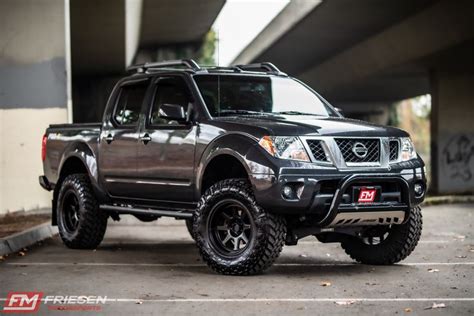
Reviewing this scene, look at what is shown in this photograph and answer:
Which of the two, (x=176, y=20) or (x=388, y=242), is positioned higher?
(x=176, y=20)

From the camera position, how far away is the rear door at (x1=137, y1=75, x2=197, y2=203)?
992 cm

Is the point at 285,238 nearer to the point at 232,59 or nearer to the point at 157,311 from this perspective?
the point at 157,311

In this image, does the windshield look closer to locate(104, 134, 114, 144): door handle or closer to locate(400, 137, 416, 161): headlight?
locate(400, 137, 416, 161): headlight

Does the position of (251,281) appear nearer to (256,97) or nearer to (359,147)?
(359,147)

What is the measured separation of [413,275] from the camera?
9.25 metres

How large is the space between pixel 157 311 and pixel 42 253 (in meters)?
4.52

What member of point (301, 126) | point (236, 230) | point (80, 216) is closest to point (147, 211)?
point (80, 216)

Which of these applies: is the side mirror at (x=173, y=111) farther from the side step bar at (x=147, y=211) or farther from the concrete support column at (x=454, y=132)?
the concrete support column at (x=454, y=132)

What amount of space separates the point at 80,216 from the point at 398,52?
17.3 metres

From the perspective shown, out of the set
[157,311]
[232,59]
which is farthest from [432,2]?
[232,59]

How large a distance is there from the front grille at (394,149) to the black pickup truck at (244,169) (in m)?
0.01

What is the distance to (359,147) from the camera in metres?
9.26

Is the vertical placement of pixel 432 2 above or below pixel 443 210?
above

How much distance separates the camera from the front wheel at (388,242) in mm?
9852
